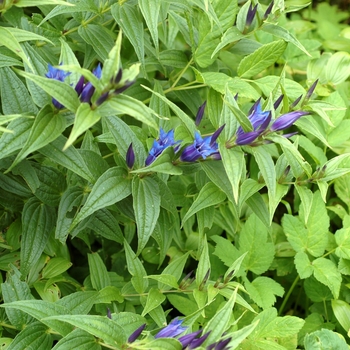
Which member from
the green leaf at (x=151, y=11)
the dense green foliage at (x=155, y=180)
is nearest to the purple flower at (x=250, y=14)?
the dense green foliage at (x=155, y=180)

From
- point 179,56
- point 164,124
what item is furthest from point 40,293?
point 179,56

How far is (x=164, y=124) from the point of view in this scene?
1.52m

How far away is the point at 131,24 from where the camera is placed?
4.77 feet

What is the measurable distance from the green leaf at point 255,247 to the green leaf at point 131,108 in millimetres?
923

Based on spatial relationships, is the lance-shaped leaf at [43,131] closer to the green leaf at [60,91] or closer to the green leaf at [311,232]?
the green leaf at [60,91]

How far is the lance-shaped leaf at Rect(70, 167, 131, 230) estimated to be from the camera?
1178mm

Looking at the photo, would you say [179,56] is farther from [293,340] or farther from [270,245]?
[293,340]

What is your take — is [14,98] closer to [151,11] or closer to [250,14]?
[151,11]

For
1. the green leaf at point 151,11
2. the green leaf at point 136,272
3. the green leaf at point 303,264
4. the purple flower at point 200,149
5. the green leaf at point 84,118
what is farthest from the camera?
the green leaf at point 303,264

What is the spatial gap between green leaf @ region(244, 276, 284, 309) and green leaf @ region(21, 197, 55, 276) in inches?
26.3

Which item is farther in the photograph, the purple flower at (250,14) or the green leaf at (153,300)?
the purple flower at (250,14)

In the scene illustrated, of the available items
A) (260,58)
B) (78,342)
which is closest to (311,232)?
(260,58)

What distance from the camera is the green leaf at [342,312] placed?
5.82 feet

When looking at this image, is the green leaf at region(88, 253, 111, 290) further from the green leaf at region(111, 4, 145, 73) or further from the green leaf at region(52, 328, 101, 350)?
the green leaf at region(111, 4, 145, 73)
